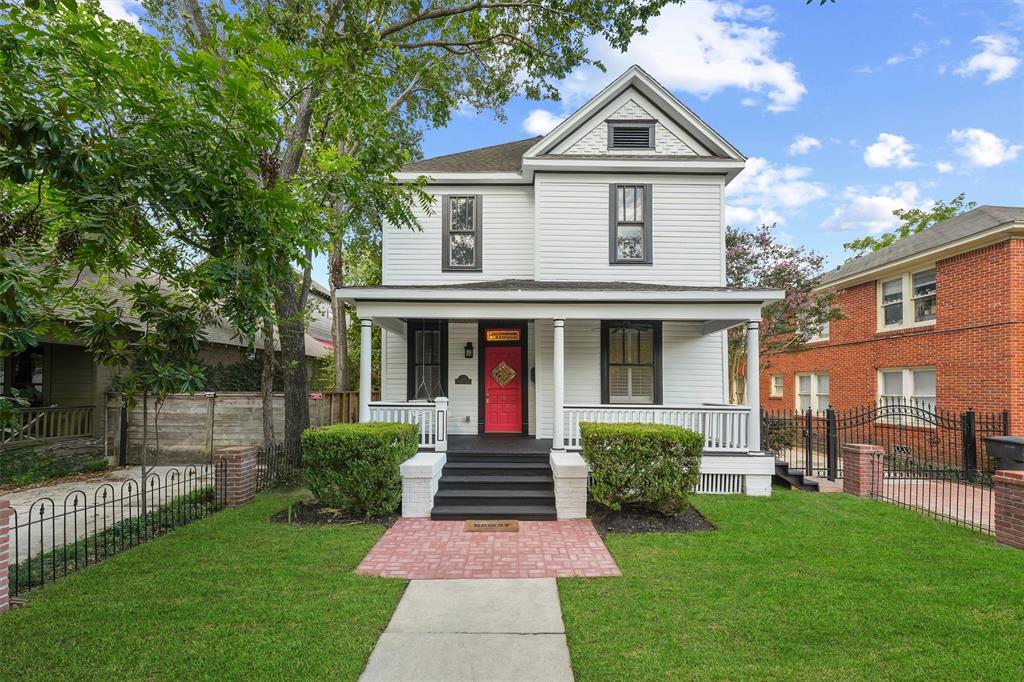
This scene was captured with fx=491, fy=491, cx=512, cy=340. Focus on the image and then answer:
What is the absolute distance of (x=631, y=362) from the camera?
10.8 meters

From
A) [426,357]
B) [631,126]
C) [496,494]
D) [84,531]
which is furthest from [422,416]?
[631,126]

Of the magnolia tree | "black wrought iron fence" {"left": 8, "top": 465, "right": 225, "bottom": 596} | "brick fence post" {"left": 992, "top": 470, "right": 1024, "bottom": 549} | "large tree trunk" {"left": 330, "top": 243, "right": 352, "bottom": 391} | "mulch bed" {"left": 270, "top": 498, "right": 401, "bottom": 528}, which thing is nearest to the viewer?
"black wrought iron fence" {"left": 8, "top": 465, "right": 225, "bottom": 596}

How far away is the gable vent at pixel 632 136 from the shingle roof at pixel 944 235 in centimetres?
802

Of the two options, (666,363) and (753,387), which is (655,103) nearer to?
(666,363)

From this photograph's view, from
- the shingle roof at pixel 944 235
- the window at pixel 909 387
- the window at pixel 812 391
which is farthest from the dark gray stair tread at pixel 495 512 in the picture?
the window at pixel 812 391

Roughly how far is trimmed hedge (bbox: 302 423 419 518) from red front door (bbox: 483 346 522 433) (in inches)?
146

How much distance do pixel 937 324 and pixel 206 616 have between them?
53.5 feet

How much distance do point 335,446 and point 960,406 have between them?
563 inches

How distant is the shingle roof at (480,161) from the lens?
1136 cm

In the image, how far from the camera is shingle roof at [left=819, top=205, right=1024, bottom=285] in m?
11.4

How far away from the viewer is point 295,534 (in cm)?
644

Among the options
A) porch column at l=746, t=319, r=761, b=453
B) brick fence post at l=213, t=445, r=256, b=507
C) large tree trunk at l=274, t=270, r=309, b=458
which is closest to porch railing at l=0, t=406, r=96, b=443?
large tree trunk at l=274, t=270, r=309, b=458

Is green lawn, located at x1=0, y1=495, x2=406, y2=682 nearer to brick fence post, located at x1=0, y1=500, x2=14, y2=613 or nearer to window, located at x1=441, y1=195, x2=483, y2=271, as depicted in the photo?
brick fence post, located at x1=0, y1=500, x2=14, y2=613

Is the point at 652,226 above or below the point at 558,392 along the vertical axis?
above
